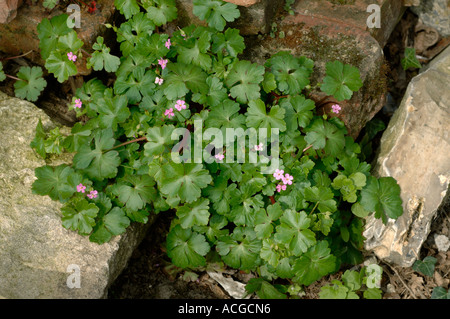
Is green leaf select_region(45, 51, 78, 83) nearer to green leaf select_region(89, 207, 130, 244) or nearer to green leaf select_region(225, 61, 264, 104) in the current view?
green leaf select_region(89, 207, 130, 244)

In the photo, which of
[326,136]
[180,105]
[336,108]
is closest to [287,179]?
[326,136]

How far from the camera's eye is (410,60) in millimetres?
4453

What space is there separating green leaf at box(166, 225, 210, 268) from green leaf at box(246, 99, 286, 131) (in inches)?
34.9

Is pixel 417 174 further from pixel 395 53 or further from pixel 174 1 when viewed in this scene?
pixel 174 1

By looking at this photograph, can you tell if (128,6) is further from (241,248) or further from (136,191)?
(241,248)

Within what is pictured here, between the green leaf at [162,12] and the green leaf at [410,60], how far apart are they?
223cm

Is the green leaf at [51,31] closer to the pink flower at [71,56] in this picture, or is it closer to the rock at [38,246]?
the pink flower at [71,56]

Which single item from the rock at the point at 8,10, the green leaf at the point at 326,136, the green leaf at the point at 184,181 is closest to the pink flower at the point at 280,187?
the green leaf at the point at 326,136

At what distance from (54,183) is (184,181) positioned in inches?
36.3

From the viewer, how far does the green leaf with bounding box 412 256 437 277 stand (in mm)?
3586

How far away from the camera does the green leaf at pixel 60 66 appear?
11.5ft

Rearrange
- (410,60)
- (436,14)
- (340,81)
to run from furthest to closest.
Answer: (436,14) < (410,60) < (340,81)

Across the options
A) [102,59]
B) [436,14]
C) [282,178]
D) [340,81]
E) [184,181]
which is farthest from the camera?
[436,14]
